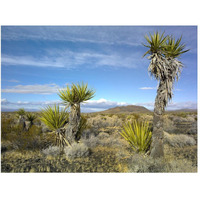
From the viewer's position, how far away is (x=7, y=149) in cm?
684

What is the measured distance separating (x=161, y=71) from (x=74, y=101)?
3.53 m

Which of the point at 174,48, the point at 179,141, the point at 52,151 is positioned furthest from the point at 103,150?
the point at 174,48

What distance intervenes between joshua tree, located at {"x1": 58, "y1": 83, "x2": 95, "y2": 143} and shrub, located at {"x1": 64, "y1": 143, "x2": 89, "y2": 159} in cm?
44

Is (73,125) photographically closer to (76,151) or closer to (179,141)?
(76,151)

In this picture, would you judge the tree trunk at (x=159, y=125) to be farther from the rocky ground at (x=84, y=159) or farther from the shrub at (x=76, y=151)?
the shrub at (x=76, y=151)

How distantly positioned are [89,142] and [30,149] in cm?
264

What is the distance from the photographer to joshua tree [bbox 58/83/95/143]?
20.6 ft

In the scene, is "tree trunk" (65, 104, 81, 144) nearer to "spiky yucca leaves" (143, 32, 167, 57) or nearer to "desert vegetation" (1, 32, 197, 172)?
"desert vegetation" (1, 32, 197, 172)

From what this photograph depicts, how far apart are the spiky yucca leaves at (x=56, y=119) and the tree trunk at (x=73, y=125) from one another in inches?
8.4

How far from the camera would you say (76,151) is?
5.75 metres

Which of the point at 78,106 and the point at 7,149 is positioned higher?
the point at 78,106
